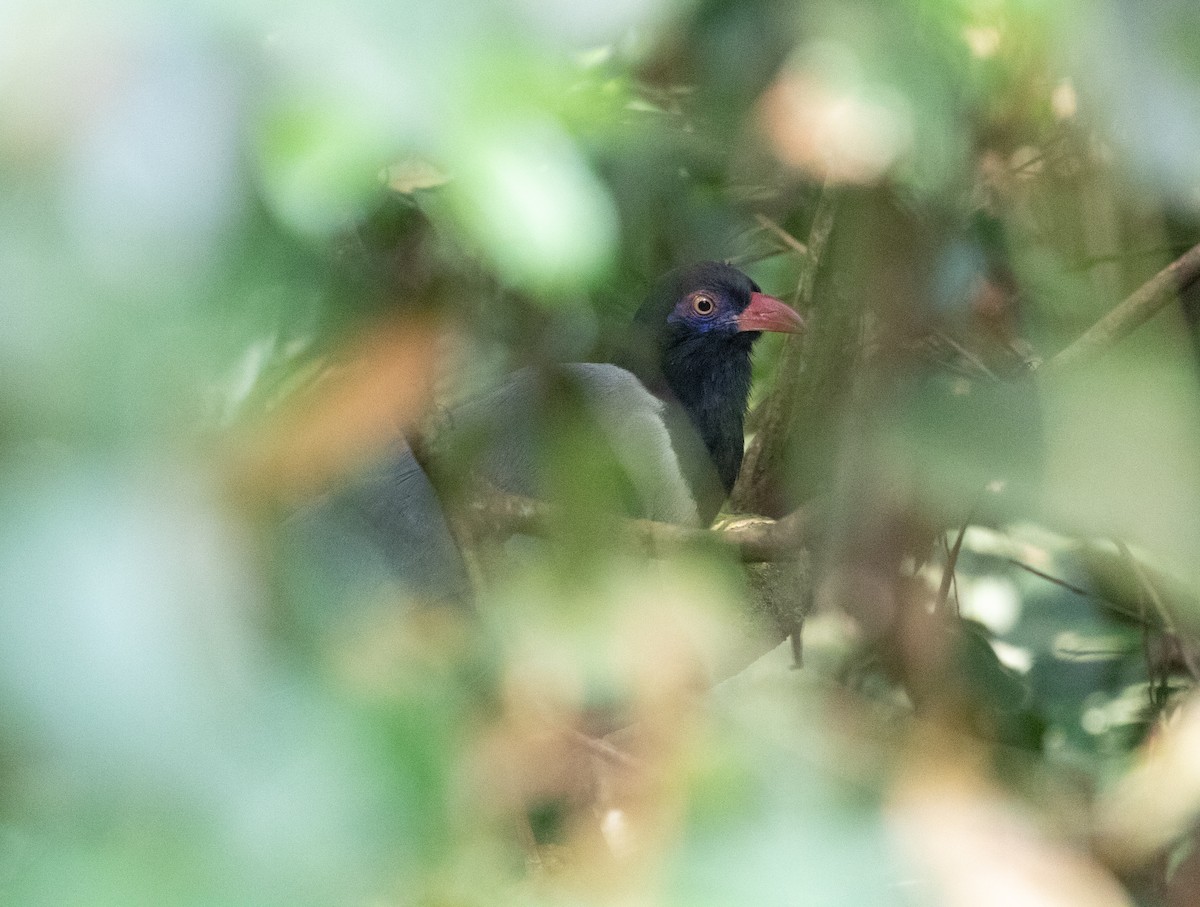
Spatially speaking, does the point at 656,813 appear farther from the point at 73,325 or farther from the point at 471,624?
the point at 73,325

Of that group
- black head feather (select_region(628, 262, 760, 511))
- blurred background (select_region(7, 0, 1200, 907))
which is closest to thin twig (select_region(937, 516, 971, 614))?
blurred background (select_region(7, 0, 1200, 907))

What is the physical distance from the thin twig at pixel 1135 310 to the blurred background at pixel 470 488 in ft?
0.03

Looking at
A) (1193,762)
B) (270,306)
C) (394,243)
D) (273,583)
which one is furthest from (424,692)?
(1193,762)

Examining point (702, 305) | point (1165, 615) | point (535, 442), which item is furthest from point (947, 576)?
point (702, 305)

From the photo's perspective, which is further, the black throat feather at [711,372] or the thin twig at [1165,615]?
the black throat feather at [711,372]

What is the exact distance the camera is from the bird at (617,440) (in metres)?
0.90

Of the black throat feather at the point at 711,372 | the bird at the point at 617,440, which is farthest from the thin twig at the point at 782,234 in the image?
the black throat feather at the point at 711,372

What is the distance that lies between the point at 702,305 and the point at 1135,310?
1.43 m

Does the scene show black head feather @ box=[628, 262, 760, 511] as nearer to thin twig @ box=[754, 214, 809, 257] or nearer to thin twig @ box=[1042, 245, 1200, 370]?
thin twig @ box=[754, 214, 809, 257]

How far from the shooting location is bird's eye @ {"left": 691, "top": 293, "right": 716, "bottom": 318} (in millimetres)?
2830

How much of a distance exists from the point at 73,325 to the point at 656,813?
0.43 m

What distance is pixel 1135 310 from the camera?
151 cm

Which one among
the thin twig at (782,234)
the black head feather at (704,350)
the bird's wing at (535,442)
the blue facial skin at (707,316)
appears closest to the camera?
the bird's wing at (535,442)

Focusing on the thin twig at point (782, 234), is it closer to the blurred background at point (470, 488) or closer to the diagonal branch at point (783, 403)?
the diagonal branch at point (783, 403)
